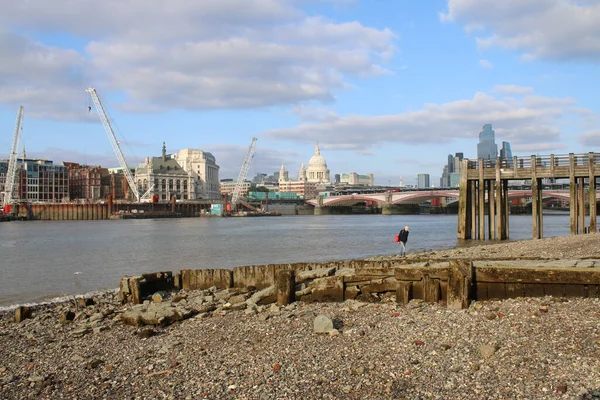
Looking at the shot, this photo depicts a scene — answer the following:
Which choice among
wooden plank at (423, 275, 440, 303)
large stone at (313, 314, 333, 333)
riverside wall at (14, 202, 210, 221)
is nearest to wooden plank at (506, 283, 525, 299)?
wooden plank at (423, 275, 440, 303)

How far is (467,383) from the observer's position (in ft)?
24.1

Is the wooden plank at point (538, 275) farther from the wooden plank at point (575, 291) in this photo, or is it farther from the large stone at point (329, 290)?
the large stone at point (329, 290)

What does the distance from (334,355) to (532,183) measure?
1135 inches

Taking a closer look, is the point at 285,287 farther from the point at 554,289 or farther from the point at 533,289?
the point at 554,289

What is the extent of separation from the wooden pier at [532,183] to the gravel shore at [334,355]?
80.1ft

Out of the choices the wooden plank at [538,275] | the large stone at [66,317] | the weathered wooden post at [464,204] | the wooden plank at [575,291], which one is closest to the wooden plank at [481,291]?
the wooden plank at [538,275]

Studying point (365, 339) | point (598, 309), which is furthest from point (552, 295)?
point (365, 339)

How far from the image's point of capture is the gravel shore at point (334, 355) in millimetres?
7438

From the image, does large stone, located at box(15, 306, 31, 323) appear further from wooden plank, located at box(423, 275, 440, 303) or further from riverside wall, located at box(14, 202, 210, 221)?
riverside wall, located at box(14, 202, 210, 221)

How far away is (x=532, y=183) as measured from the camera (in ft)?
112

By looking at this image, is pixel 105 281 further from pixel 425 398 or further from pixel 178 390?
pixel 425 398

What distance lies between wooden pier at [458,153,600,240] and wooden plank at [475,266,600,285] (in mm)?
22250

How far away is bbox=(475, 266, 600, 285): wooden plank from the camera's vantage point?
433 inches

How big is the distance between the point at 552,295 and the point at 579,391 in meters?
4.76
